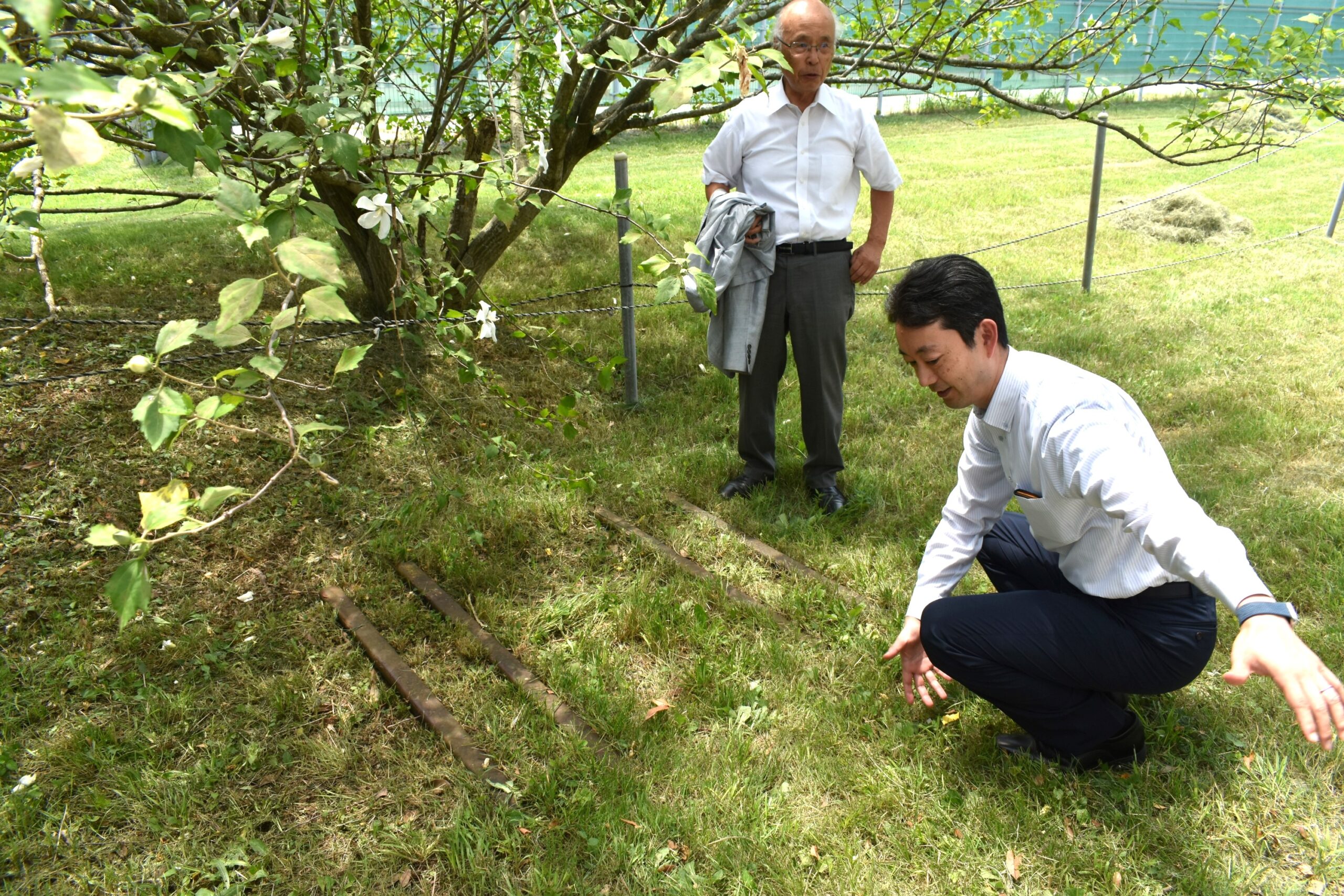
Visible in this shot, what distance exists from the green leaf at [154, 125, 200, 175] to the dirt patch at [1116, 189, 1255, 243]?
10.2 meters

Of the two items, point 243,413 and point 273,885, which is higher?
point 243,413

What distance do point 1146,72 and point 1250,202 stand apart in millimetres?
8264

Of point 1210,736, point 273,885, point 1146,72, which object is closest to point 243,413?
point 273,885

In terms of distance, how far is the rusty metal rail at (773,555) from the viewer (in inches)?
146

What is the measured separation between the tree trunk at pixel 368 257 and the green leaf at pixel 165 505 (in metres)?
3.98

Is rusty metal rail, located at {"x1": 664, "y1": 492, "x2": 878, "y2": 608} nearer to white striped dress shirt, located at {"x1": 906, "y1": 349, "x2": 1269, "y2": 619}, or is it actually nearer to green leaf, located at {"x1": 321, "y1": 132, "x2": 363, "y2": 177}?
white striped dress shirt, located at {"x1": 906, "y1": 349, "x2": 1269, "y2": 619}

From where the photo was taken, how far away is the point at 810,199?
4.04m

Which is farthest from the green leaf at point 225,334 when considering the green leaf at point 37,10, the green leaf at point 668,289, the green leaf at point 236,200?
the green leaf at point 668,289

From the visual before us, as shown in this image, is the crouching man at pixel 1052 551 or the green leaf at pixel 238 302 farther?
the crouching man at pixel 1052 551

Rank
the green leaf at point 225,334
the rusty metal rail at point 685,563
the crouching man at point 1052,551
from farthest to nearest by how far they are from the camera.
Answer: the rusty metal rail at point 685,563 → the crouching man at point 1052,551 → the green leaf at point 225,334

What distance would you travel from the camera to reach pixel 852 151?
4078mm

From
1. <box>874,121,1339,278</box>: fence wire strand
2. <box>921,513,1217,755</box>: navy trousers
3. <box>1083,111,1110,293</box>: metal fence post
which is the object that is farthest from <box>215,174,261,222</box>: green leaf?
<box>1083,111,1110,293</box>: metal fence post

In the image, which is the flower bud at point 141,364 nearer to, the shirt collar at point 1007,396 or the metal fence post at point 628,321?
the shirt collar at point 1007,396

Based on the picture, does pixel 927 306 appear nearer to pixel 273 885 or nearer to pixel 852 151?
pixel 852 151
